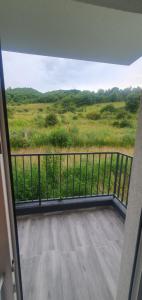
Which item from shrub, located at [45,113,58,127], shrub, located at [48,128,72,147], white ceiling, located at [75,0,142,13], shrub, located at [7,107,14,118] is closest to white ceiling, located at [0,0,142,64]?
white ceiling, located at [75,0,142,13]

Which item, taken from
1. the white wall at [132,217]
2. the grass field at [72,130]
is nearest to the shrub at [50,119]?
the grass field at [72,130]

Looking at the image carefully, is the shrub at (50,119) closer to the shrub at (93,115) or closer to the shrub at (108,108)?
the shrub at (93,115)

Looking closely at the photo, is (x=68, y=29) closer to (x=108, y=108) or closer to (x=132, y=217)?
(x=132, y=217)

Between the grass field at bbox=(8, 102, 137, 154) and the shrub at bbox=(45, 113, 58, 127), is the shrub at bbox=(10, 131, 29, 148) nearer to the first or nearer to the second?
the grass field at bbox=(8, 102, 137, 154)

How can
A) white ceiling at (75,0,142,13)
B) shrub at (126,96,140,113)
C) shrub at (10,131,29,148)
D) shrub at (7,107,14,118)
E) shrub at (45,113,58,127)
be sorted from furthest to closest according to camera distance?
shrub at (45,113,58,127) → shrub at (10,131,29,148) → shrub at (126,96,140,113) → shrub at (7,107,14,118) → white ceiling at (75,0,142,13)

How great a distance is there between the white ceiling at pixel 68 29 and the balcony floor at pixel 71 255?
83.1 inches

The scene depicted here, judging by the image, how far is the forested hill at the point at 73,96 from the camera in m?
2.35

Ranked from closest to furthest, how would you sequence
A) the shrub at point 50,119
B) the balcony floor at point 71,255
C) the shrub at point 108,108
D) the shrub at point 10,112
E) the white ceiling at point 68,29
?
the white ceiling at point 68,29, the balcony floor at point 71,255, the shrub at point 10,112, the shrub at point 50,119, the shrub at point 108,108

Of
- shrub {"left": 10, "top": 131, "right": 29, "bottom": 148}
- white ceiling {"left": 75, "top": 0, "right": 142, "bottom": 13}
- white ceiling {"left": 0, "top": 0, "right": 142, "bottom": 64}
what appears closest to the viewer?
white ceiling {"left": 75, "top": 0, "right": 142, "bottom": 13}

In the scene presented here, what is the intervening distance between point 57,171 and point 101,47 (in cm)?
197

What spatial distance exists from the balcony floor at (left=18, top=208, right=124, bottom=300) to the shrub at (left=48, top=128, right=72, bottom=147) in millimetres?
1166

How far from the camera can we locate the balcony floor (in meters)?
1.40

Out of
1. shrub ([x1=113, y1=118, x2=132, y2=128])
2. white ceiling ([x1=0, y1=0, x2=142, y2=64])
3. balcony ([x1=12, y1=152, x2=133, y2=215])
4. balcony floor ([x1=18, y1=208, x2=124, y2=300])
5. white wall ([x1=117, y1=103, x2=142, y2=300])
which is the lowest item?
balcony floor ([x1=18, y1=208, x2=124, y2=300])

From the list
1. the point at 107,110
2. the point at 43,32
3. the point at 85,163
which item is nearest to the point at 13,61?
the point at 43,32
